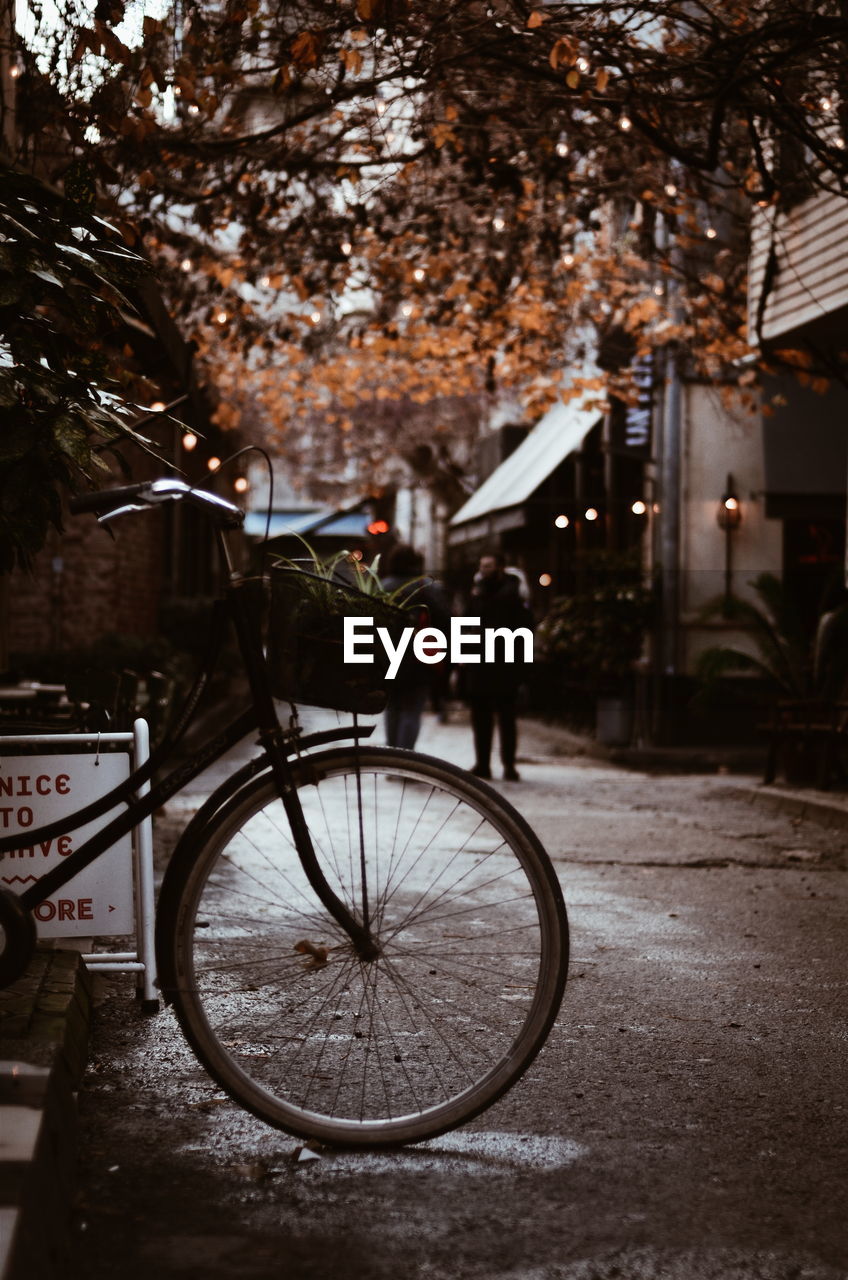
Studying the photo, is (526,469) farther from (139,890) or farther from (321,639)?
(321,639)

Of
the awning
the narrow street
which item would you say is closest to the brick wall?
the awning

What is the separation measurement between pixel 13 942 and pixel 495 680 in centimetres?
1022

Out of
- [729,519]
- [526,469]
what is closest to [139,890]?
[729,519]

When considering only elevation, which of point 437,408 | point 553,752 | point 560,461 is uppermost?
point 437,408

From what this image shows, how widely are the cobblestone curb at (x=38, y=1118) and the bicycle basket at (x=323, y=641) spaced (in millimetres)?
1023

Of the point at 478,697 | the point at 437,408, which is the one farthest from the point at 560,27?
the point at 437,408

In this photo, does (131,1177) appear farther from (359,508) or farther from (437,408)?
(359,508)

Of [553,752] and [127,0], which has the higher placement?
[127,0]

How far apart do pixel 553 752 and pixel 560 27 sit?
39.0 ft

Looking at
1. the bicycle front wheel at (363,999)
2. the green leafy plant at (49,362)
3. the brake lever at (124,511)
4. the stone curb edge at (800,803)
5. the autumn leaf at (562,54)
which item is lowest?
the stone curb edge at (800,803)

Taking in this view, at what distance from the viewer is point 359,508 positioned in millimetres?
52656

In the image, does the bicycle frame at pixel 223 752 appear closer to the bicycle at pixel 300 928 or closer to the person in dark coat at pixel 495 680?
the bicycle at pixel 300 928

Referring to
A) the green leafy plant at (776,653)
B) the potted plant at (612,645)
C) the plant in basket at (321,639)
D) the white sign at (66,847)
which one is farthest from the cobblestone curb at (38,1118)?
the potted plant at (612,645)

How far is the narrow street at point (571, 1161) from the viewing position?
3.05 meters
